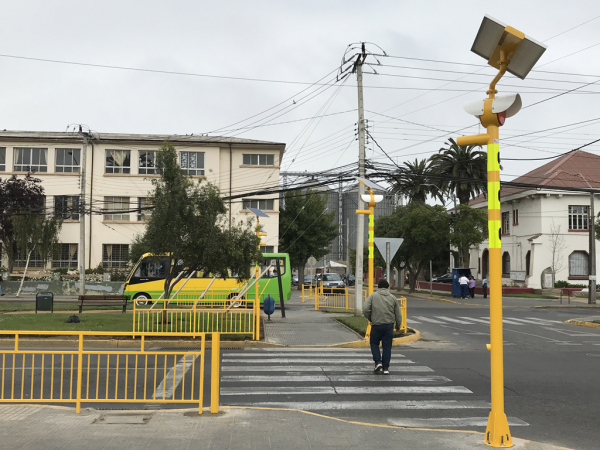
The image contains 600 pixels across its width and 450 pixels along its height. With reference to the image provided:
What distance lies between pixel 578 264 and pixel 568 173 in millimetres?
7300

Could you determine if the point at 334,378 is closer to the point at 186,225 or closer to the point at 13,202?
the point at 186,225

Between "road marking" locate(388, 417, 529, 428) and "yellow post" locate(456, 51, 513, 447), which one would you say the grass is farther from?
"yellow post" locate(456, 51, 513, 447)

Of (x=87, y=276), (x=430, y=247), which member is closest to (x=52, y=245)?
(x=87, y=276)

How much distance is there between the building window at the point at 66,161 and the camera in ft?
142

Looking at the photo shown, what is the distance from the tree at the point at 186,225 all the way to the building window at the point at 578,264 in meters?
36.0

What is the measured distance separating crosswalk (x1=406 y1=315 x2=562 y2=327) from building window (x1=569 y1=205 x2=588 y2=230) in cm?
2445

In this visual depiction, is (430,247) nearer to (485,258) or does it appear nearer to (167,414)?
(485,258)

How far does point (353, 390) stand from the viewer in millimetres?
9258

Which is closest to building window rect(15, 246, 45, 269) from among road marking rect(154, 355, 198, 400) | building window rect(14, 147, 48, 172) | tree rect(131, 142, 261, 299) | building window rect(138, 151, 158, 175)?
building window rect(14, 147, 48, 172)

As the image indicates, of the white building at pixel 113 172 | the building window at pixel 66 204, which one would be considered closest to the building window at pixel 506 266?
the white building at pixel 113 172

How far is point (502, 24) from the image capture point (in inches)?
227

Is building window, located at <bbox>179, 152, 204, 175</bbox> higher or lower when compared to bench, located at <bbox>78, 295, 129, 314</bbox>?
higher

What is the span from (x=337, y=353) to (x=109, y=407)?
6637 mm

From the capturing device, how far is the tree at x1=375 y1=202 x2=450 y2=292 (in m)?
43.9
